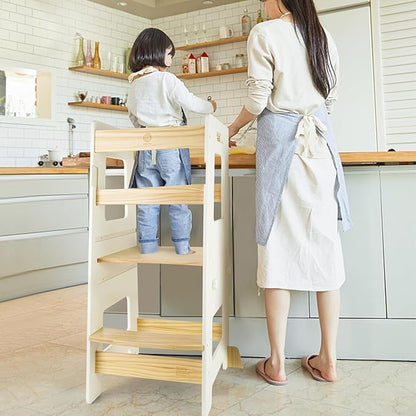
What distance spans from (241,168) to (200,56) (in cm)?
324

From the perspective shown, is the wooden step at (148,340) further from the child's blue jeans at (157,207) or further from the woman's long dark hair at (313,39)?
the woman's long dark hair at (313,39)

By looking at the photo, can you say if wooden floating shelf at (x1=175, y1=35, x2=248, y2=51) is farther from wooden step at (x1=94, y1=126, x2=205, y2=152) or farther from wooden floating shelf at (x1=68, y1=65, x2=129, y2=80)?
wooden step at (x1=94, y1=126, x2=205, y2=152)

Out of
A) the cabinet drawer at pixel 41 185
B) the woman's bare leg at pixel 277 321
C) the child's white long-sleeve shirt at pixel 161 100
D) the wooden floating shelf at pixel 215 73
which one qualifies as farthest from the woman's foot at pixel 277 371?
the wooden floating shelf at pixel 215 73

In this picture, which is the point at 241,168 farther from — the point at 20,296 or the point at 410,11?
the point at 410,11

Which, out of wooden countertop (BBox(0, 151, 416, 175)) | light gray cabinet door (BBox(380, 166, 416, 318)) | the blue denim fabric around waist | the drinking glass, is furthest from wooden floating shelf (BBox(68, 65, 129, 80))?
light gray cabinet door (BBox(380, 166, 416, 318))

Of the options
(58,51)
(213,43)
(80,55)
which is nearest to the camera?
(58,51)

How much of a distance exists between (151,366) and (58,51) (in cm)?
379

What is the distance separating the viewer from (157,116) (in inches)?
67.7

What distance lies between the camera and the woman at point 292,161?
1.58 meters

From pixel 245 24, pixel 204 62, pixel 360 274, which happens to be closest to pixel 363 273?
pixel 360 274

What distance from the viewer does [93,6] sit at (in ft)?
15.3

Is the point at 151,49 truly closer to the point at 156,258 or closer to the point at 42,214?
the point at 156,258

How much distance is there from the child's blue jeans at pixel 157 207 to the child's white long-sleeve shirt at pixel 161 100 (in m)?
0.15

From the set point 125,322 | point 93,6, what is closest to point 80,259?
point 125,322
